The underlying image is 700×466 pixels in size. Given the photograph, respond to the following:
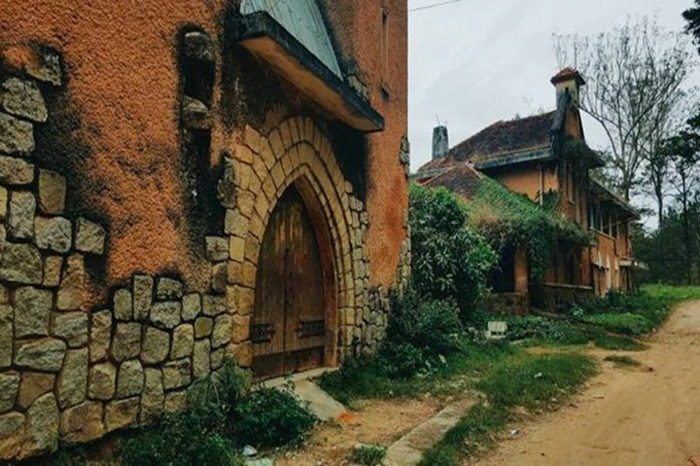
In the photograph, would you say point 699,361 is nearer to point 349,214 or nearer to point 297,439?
point 349,214

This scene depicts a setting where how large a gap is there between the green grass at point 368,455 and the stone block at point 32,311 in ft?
7.97

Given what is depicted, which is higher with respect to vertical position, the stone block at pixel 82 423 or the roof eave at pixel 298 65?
the roof eave at pixel 298 65

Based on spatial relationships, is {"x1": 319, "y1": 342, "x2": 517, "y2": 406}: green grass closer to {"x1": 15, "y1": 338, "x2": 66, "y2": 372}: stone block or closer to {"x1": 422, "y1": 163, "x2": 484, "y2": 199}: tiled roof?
{"x1": 15, "y1": 338, "x2": 66, "y2": 372}: stone block

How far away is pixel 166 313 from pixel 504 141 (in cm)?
1831

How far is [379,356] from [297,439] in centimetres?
335

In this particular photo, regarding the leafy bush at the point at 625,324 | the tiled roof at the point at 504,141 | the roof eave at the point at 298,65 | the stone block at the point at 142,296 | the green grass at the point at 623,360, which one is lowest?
the green grass at the point at 623,360

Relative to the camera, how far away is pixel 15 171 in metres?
3.19

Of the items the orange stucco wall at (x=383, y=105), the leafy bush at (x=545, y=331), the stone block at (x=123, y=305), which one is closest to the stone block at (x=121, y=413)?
the stone block at (x=123, y=305)

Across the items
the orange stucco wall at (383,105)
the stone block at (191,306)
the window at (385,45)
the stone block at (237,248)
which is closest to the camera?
the stone block at (191,306)

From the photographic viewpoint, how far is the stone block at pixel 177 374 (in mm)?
4191

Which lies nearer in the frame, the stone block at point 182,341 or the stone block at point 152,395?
the stone block at point 152,395

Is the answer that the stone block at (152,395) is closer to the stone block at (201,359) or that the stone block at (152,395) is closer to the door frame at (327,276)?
the stone block at (201,359)

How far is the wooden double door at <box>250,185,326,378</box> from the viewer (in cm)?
592

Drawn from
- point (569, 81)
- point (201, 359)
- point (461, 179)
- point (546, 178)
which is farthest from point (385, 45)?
point (569, 81)
